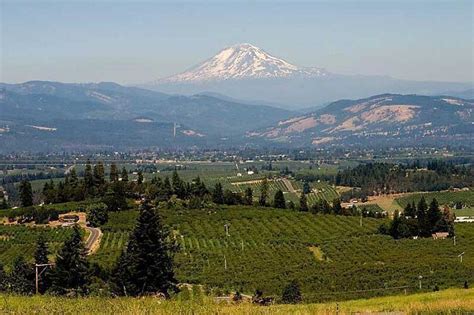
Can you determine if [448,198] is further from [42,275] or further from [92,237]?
[42,275]

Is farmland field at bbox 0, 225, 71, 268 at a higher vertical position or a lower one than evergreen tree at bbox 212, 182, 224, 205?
lower

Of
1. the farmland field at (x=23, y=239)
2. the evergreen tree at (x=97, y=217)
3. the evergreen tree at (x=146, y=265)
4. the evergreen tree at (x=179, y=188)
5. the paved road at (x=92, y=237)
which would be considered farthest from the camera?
the evergreen tree at (x=179, y=188)

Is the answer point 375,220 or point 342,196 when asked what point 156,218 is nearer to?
point 375,220

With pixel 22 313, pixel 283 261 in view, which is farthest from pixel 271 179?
pixel 22 313

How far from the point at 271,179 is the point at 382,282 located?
11217 cm

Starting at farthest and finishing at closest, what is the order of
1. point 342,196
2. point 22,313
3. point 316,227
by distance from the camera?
point 342,196 < point 316,227 < point 22,313

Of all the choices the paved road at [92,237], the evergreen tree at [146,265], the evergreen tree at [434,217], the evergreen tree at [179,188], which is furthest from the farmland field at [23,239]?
the evergreen tree at [434,217]

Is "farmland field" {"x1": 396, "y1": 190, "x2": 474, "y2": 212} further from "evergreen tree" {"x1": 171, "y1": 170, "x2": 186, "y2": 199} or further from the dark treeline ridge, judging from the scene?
"evergreen tree" {"x1": 171, "y1": 170, "x2": 186, "y2": 199}

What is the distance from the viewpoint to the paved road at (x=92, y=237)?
5308 centimetres

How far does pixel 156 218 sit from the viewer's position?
23.2 metres

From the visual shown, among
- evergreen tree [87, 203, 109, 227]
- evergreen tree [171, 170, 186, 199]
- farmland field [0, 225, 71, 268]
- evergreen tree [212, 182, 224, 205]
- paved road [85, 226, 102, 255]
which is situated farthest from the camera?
evergreen tree [212, 182, 224, 205]

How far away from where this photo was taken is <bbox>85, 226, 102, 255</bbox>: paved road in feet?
174

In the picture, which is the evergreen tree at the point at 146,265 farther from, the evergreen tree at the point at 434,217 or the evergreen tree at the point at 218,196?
the evergreen tree at the point at 218,196

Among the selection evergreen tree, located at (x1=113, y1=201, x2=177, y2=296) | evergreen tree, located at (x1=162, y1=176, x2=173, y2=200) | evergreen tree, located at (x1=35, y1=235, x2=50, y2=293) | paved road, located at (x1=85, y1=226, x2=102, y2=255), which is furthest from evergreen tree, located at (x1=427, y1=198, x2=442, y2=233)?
evergreen tree, located at (x1=113, y1=201, x2=177, y2=296)
